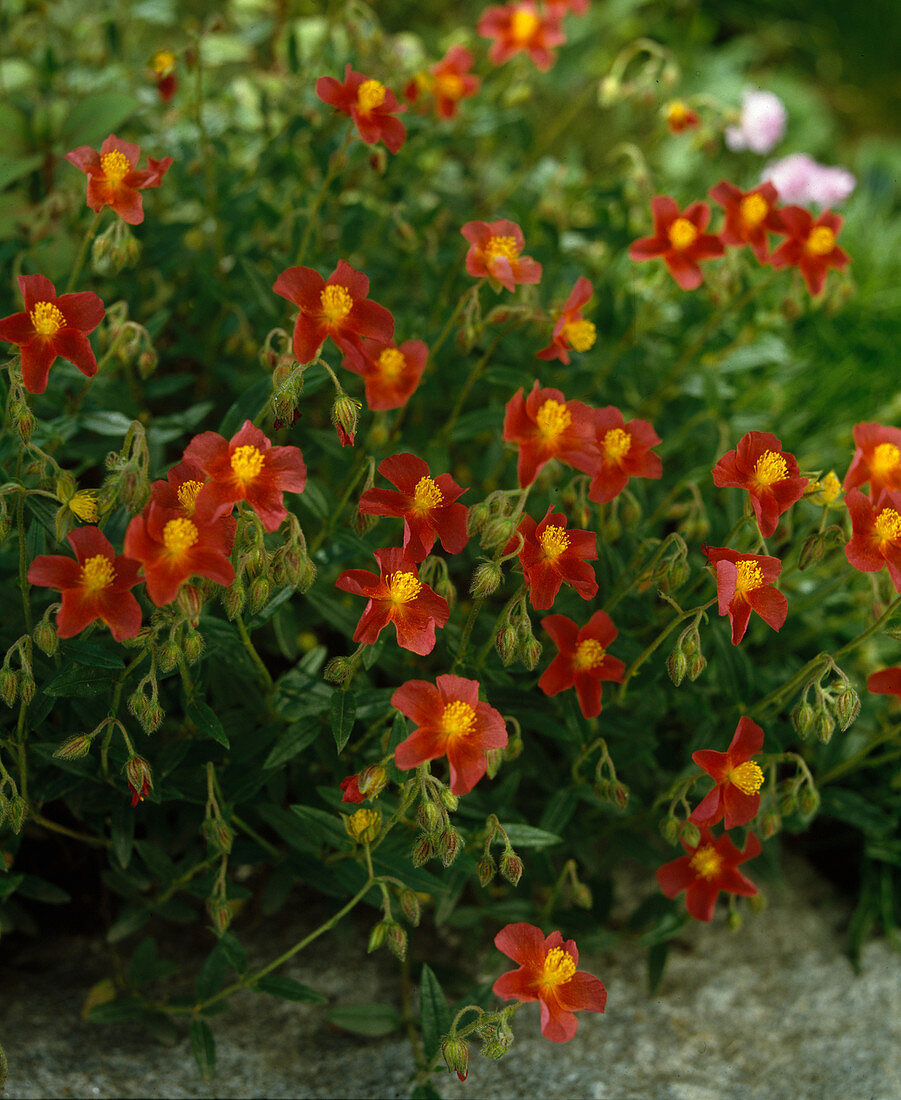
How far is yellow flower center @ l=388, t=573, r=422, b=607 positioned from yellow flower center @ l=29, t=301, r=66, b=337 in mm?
484

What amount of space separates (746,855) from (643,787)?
264 mm

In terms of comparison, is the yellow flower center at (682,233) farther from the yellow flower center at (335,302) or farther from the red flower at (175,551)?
the red flower at (175,551)

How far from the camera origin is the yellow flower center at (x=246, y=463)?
1.08 meters

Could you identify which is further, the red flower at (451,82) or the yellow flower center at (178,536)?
the red flower at (451,82)

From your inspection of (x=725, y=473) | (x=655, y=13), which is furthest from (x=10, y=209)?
(x=655, y=13)

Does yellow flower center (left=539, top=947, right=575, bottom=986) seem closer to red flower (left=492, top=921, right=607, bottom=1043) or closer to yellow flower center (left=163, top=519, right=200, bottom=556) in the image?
red flower (left=492, top=921, right=607, bottom=1043)

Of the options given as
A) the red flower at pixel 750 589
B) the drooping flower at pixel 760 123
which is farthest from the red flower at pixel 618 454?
the drooping flower at pixel 760 123

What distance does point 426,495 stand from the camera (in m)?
1.16

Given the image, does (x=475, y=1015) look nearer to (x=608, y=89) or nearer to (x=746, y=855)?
(x=746, y=855)

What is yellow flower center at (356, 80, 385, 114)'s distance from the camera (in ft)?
4.68

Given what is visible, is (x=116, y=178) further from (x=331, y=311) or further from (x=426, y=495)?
(x=426, y=495)

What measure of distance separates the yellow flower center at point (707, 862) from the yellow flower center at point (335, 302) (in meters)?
0.83

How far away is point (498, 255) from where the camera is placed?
1.34m

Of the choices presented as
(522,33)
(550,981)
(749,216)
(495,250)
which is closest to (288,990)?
(550,981)
